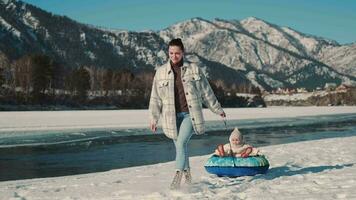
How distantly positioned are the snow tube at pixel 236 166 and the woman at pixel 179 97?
1.91m

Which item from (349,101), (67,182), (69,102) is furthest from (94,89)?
(67,182)

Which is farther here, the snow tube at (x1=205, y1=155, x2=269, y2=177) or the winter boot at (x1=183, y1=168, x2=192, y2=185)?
the snow tube at (x1=205, y1=155, x2=269, y2=177)

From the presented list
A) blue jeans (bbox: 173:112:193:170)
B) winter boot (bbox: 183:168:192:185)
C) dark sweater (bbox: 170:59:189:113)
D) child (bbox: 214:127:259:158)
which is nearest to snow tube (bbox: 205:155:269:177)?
child (bbox: 214:127:259:158)

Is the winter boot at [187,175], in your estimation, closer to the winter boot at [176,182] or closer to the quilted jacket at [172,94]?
the winter boot at [176,182]

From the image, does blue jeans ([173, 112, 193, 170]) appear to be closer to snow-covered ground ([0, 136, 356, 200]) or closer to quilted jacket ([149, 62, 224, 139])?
quilted jacket ([149, 62, 224, 139])

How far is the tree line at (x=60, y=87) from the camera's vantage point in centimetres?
10694

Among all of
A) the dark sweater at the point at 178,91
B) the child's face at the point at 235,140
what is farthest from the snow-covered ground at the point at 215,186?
the dark sweater at the point at 178,91

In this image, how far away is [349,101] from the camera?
198m

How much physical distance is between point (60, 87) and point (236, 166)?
128m

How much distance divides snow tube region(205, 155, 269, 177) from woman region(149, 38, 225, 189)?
191cm

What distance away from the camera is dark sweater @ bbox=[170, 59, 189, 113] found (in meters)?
9.31

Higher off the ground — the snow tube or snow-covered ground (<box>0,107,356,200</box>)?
the snow tube

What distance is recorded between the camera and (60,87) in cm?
13462

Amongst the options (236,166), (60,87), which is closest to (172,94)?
(236,166)
